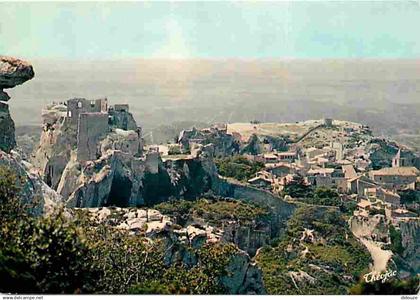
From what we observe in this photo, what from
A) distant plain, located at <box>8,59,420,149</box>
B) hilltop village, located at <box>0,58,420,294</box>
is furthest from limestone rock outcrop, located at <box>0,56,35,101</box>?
hilltop village, located at <box>0,58,420,294</box>

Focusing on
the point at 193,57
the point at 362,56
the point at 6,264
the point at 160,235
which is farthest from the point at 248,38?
the point at 6,264

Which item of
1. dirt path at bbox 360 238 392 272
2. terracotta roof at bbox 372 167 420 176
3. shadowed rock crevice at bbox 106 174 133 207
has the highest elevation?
terracotta roof at bbox 372 167 420 176

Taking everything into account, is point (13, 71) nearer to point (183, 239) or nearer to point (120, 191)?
point (183, 239)

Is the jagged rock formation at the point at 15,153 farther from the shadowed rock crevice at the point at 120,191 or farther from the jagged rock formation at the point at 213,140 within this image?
the jagged rock formation at the point at 213,140

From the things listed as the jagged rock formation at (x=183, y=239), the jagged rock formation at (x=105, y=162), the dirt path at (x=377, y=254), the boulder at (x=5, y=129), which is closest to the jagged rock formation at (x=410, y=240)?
the dirt path at (x=377, y=254)

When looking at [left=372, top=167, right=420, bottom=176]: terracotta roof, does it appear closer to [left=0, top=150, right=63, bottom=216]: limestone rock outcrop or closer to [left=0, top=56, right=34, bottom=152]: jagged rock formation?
[left=0, top=150, right=63, bottom=216]: limestone rock outcrop

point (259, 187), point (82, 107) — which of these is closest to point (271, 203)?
point (259, 187)

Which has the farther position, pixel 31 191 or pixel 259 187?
pixel 259 187
